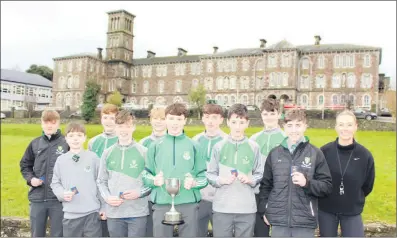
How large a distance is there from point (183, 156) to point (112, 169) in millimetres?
1154

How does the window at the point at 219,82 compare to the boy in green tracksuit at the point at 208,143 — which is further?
the window at the point at 219,82

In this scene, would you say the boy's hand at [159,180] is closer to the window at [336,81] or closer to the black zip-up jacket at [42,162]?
the black zip-up jacket at [42,162]

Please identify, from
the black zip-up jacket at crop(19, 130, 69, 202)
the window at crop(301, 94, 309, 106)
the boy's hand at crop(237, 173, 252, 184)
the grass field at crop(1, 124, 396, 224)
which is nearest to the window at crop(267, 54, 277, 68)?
the window at crop(301, 94, 309, 106)

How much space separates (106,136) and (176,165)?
192 cm

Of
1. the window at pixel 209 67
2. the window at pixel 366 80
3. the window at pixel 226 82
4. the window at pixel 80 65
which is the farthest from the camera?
the window at pixel 80 65

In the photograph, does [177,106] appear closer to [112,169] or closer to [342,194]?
[112,169]

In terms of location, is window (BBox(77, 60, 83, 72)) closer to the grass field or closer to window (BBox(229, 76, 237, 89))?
window (BBox(229, 76, 237, 89))

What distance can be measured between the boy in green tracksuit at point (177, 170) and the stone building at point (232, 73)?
4845 centimetres

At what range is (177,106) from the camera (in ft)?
19.1

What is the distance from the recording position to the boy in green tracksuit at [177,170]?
566cm

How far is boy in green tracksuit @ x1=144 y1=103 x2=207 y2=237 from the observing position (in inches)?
223

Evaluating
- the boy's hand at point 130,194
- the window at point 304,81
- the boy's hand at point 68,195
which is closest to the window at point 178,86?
the window at point 304,81

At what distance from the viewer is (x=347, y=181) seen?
5645 mm

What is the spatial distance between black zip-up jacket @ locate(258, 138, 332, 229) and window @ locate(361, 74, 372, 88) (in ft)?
206
